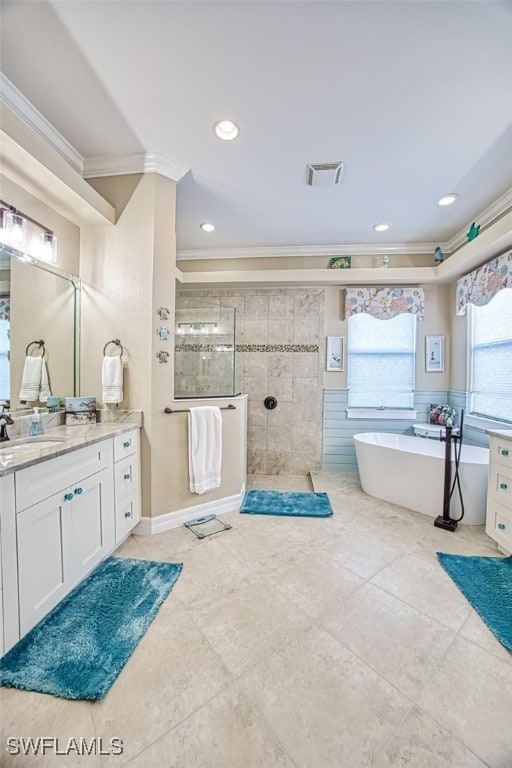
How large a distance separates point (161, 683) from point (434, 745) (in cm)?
101

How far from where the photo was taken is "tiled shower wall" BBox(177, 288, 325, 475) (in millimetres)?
3795

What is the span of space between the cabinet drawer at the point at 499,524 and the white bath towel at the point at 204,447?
2.15 metres

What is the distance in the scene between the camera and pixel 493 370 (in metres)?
2.98

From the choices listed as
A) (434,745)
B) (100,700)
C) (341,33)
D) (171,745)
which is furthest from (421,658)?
(341,33)

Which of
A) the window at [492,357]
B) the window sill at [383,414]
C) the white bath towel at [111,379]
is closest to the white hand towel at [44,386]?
the white bath towel at [111,379]

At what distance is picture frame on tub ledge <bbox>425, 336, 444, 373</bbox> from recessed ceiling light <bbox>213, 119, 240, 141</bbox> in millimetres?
3094

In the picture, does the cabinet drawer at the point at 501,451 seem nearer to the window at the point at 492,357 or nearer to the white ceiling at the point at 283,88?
the window at the point at 492,357

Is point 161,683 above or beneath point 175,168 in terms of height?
beneath

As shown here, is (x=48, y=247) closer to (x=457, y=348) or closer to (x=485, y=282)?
(x=485, y=282)

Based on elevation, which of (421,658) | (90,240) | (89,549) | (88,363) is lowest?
(421,658)

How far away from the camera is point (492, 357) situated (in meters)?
2.99

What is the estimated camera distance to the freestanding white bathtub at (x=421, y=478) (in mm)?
2512

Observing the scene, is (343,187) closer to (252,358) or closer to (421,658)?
(252,358)

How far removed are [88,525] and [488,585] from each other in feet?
7.91
